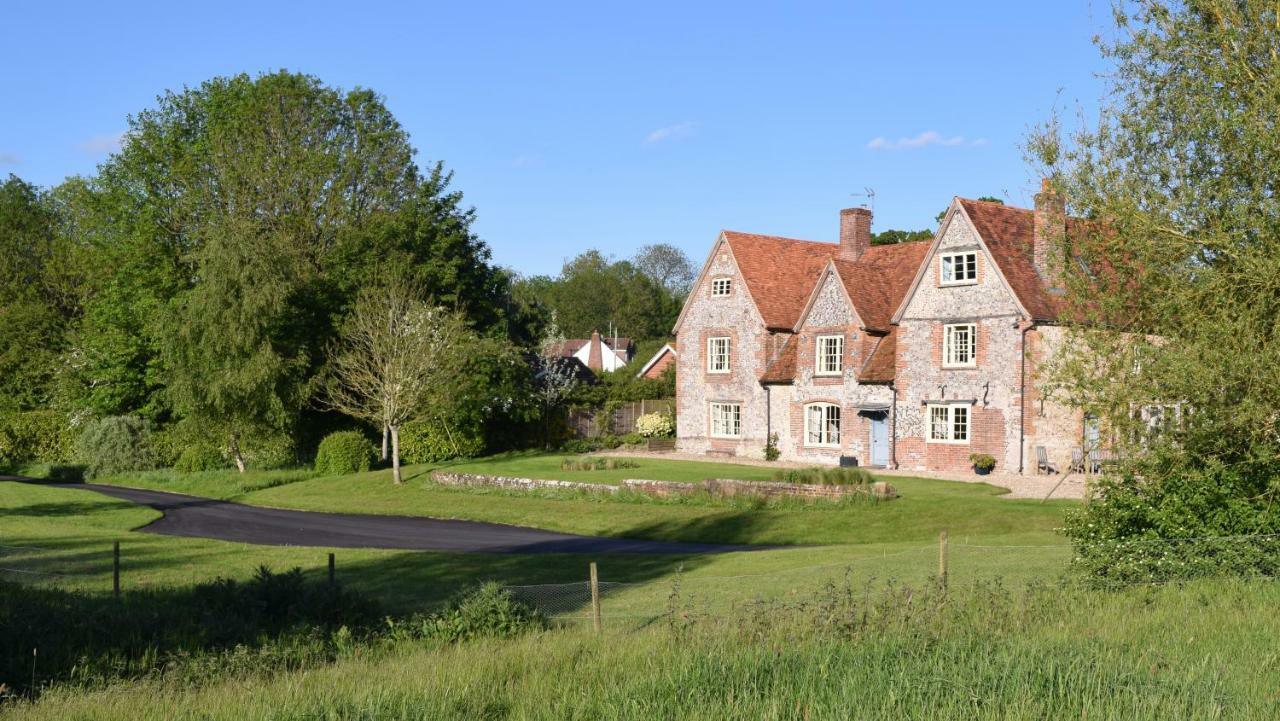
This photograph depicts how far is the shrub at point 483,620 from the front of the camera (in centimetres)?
1432

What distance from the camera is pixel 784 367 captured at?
48.9 m

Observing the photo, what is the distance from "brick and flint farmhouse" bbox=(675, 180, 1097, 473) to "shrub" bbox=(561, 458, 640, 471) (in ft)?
24.1

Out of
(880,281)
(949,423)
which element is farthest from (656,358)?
(949,423)

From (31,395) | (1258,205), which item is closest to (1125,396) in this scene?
(1258,205)

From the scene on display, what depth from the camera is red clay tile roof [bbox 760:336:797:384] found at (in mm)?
48375

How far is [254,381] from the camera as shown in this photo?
46.4 m

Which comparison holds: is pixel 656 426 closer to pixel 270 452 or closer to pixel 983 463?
pixel 270 452

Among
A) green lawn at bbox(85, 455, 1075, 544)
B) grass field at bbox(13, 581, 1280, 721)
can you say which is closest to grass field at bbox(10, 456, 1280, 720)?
grass field at bbox(13, 581, 1280, 721)

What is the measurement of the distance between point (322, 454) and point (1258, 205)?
38.6 m

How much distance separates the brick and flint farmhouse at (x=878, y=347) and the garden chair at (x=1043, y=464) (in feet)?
0.72

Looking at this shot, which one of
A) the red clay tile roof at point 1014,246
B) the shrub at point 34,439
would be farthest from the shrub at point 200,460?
the red clay tile roof at point 1014,246

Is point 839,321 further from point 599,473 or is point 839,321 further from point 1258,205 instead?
point 1258,205

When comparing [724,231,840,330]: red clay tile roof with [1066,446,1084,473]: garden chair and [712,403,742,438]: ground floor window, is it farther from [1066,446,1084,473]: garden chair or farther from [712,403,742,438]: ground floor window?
[1066,446,1084,473]: garden chair

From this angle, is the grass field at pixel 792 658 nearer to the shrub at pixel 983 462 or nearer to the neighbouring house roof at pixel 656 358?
the shrub at pixel 983 462
